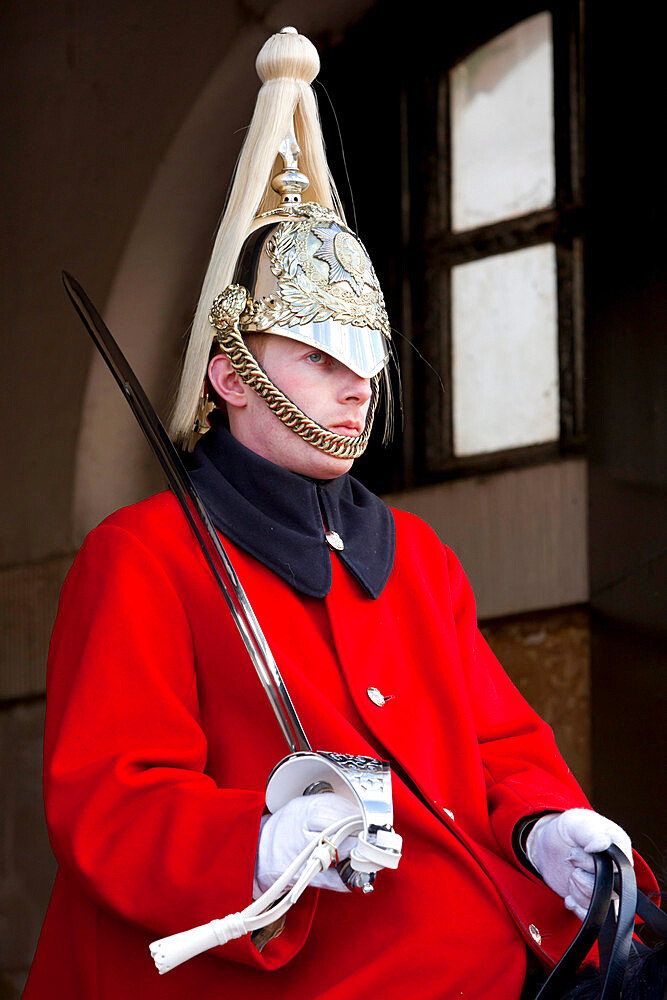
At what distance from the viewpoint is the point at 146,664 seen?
2195 millimetres

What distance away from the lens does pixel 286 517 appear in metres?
2.40

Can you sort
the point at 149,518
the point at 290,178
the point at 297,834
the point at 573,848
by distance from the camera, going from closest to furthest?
the point at 297,834, the point at 573,848, the point at 149,518, the point at 290,178

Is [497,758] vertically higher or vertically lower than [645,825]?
higher

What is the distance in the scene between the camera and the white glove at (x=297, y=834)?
6.36 feet

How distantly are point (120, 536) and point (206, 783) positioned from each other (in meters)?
0.42

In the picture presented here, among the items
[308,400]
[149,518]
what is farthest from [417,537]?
[149,518]

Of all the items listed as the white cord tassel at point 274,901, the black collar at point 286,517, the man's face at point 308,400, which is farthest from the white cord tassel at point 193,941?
the man's face at point 308,400

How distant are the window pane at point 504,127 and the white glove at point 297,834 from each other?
8.00 feet

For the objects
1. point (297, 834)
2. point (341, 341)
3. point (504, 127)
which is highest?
point (504, 127)

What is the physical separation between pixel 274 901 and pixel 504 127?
8.79 feet

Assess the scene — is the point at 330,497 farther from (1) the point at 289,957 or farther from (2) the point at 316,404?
(1) the point at 289,957

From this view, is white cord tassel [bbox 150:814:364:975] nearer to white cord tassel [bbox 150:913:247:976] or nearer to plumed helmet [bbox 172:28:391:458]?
white cord tassel [bbox 150:913:247:976]

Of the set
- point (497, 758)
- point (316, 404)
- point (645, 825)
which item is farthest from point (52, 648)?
point (645, 825)

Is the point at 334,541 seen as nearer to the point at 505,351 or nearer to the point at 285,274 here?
the point at 285,274
